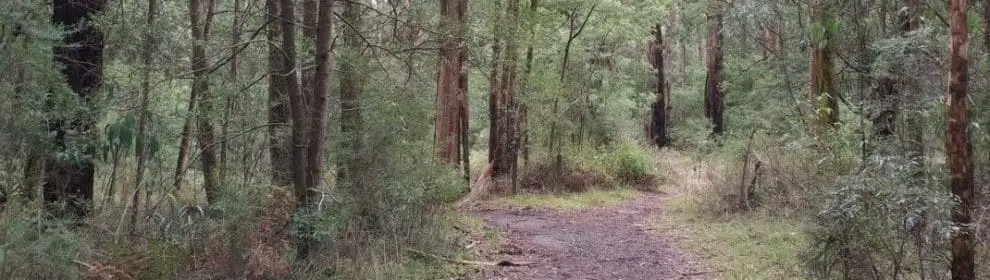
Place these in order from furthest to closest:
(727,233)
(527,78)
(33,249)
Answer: (527,78) → (727,233) → (33,249)

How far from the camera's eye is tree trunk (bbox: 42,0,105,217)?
22.8ft

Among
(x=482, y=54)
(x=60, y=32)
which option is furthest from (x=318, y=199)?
(x=482, y=54)

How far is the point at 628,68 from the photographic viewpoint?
75.8 feet

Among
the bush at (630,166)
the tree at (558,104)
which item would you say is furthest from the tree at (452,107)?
the bush at (630,166)

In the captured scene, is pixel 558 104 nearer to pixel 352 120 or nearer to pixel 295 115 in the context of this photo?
pixel 352 120

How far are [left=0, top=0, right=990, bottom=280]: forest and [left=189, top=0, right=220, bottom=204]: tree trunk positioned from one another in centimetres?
4

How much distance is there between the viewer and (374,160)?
25.9ft

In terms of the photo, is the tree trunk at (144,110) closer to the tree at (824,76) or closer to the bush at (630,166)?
the tree at (824,76)

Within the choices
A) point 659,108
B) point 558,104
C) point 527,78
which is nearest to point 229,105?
point 527,78

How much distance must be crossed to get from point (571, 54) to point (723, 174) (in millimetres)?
6385

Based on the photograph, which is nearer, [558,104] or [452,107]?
[452,107]

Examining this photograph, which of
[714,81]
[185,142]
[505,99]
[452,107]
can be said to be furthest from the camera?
[714,81]

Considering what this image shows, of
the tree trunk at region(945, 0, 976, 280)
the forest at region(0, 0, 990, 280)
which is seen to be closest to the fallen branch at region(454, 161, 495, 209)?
the forest at region(0, 0, 990, 280)

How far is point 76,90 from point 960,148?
8118 millimetres
